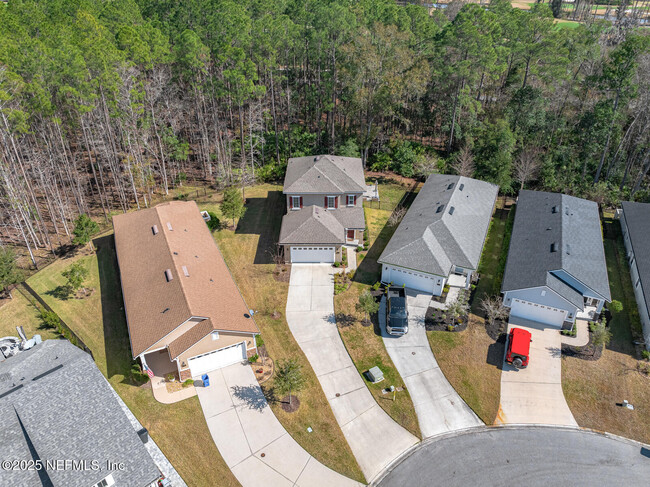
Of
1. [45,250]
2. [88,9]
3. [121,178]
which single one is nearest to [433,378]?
[45,250]

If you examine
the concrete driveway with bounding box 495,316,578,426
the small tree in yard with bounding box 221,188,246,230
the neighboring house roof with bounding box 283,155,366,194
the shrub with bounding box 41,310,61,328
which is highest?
the neighboring house roof with bounding box 283,155,366,194

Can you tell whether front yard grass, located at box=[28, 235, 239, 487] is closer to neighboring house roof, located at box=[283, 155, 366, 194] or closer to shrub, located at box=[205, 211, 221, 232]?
shrub, located at box=[205, 211, 221, 232]

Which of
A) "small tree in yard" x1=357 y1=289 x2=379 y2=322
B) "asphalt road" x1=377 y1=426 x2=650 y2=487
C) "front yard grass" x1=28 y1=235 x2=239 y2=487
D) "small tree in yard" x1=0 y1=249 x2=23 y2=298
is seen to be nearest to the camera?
"asphalt road" x1=377 y1=426 x2=650 y2=487

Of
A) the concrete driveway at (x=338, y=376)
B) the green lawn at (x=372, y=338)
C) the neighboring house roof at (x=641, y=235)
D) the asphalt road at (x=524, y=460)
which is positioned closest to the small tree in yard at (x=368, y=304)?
the green lawn at (x=372, y=338)

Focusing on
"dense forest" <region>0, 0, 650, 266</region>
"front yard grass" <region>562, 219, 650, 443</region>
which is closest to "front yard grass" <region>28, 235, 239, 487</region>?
"dense forest" <region>0, 0, 650, 266</region>

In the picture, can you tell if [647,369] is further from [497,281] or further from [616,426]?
[497,281]

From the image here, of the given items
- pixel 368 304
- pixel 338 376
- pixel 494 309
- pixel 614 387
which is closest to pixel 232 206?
pixel 368 304

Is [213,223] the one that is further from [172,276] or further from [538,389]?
[538,389]
